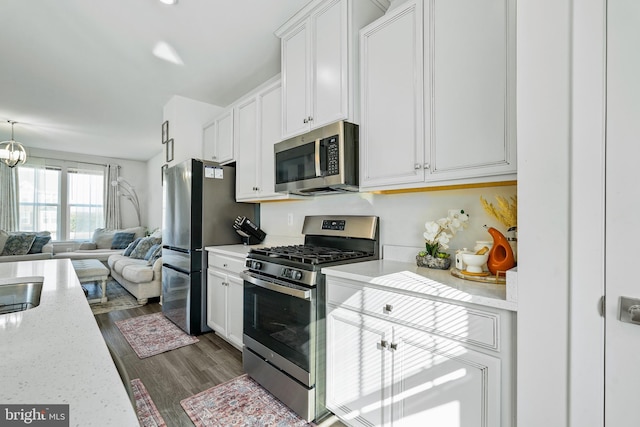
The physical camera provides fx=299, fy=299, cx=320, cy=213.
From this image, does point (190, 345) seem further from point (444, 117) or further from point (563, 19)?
point (563, 19)

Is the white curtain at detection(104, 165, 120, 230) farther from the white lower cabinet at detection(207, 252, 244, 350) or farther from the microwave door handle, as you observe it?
the microwave door handle

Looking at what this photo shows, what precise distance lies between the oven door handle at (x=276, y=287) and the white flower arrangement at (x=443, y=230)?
2.43 feet

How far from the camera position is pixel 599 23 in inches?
35.4

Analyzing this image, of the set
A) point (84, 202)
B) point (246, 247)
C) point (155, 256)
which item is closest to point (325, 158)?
point (246, 247)

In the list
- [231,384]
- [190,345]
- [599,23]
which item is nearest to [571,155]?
[599,23]

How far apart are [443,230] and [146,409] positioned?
6.69 ft

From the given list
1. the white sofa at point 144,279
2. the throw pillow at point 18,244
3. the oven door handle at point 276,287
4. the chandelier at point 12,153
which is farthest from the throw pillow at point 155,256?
the oven door handle at point 276,287

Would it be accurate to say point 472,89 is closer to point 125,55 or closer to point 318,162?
point 318,162

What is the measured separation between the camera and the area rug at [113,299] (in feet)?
12.4

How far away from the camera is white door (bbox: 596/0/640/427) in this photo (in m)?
0.85

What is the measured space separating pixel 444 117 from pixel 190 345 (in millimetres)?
2733

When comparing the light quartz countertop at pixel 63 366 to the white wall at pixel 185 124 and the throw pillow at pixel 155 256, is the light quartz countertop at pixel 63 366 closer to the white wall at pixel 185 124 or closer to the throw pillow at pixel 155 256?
the white wall at pixel 185 124

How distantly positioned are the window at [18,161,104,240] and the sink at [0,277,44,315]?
636 cm

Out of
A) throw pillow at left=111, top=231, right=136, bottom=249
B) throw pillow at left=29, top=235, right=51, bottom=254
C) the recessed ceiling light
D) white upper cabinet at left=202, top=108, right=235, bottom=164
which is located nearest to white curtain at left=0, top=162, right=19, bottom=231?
throw pillow at left=29, top=235, right=51, bottom=254
